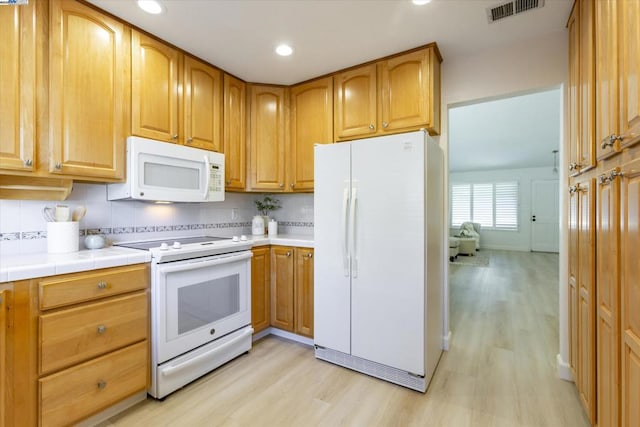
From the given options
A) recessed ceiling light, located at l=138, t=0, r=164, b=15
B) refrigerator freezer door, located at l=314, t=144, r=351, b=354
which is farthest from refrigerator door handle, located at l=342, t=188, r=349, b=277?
recessed ceiling light, located at l=138, t=0, r=164, b=15

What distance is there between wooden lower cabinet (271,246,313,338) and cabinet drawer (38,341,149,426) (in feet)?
3.78

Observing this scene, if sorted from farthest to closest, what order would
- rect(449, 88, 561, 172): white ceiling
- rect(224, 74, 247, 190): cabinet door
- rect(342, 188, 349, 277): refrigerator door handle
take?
1. rect(449, 88, 561, 172): white ceiling
2. rect(224, 74, 247, 190): cabinet door
3. rect(342, 188, 349, 277): refrigerator door handle

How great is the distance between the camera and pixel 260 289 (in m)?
2.67

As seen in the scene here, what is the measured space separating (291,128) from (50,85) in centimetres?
183

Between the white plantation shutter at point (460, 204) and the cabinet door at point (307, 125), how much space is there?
26.5ft

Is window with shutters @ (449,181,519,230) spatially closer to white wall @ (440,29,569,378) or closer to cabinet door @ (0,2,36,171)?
white wall @ (440,29,569,378)

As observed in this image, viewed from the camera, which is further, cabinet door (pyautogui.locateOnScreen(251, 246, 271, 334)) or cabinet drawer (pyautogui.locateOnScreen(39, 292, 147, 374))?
cabinet door (pyautogui.locateOnScreen(251, 246, 271, 334))

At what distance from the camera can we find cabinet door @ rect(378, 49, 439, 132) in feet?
7.46

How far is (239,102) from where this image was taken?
2844 mm

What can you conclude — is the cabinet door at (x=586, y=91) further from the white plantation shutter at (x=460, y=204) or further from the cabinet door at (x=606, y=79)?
the white plantation shutter at (x=460, y=204)

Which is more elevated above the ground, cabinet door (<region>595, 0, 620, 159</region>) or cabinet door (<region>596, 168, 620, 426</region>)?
cabinet door (<region>595, 0, 620, 159</region>)

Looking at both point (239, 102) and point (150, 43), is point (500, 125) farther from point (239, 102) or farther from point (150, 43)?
point (150, 43)

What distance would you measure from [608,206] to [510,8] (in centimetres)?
140

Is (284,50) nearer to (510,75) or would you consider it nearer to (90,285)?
(510,75)
